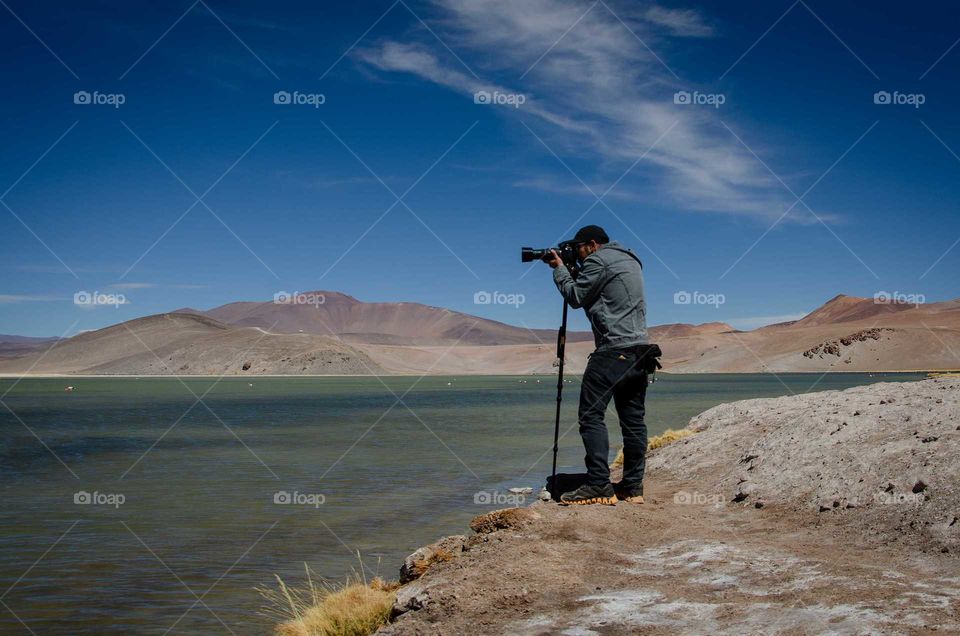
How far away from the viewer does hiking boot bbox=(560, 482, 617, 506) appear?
7141mm

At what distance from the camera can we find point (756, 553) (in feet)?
19.2

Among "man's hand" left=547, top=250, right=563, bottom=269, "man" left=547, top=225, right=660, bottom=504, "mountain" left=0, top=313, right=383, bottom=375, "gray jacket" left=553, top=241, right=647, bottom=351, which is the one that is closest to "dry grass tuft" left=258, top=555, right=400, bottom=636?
"man" left=547, top=225, right=660, bottom=504

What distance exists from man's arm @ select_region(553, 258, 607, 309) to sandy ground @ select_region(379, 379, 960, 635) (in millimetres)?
1856

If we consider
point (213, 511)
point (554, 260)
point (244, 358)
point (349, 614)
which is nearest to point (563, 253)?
point (554, 260)

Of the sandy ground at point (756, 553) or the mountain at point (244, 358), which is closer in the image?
the sandy ground at point (756, 553)

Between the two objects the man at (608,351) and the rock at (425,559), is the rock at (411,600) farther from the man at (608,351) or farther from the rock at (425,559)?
the man at (608,351)

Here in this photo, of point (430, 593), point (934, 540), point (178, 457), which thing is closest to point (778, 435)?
point (934, 540)

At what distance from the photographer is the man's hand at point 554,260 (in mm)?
7438

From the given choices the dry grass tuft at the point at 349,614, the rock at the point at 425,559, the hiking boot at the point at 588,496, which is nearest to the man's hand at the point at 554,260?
the hiking boot at the point at 588,496

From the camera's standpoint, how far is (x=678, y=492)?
9344mm

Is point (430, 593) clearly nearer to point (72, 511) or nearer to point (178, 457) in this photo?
point (72, 511)

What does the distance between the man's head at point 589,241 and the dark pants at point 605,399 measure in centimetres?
101

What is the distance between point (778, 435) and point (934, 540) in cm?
420

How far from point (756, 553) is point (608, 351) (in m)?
2.07
